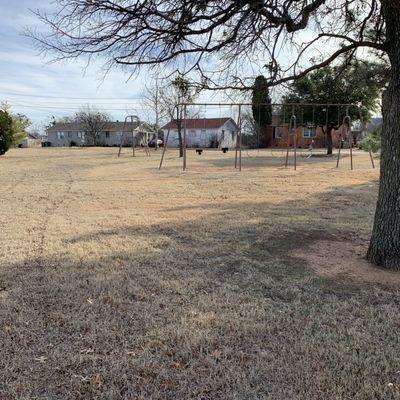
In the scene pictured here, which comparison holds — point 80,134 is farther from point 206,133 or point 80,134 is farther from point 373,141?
point 373,141

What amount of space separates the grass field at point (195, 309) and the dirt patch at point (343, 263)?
0.02 m

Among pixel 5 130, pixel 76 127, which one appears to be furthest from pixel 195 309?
pixel 76 127

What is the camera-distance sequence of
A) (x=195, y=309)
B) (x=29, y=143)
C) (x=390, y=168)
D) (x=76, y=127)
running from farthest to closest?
(x=76, y=127), (x=29, y=143), (x=390, y=168), (x=195, y=309)

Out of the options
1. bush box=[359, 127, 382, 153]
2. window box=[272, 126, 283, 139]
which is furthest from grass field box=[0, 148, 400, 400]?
window box=[272, 126, 283, 139]

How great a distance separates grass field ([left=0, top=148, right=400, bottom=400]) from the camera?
2.49 meters

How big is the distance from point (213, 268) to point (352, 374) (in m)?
2.19

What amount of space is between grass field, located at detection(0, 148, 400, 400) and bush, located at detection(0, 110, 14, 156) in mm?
20695

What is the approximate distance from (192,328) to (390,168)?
2.75 metres

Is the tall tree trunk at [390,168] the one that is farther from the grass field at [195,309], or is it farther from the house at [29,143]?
the house at [29,143]

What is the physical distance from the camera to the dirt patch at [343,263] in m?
4.30

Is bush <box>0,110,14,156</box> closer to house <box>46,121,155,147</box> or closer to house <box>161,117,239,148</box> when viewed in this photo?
house <box>161,117,239,148</box>

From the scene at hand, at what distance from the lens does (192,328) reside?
3.15 metres

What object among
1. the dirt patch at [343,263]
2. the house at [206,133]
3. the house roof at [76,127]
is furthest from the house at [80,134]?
the dirt patch at [343,263]

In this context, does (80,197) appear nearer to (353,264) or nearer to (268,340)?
(353,264)
